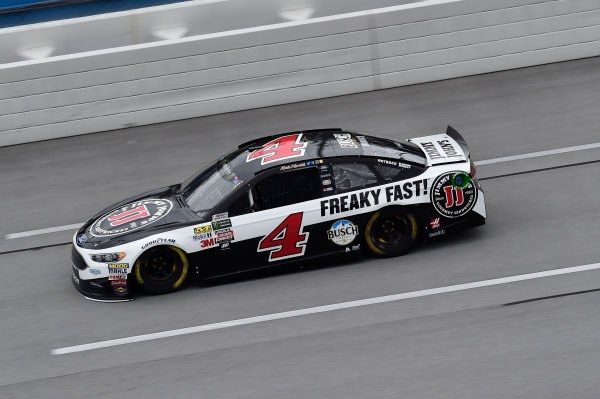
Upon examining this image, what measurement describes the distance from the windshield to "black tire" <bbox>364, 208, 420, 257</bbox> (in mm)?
1583

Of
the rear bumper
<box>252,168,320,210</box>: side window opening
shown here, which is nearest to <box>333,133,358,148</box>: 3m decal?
<box>252,168,320,210</box>: side window opening

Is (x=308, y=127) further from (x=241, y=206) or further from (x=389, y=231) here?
(x=241, y=206)

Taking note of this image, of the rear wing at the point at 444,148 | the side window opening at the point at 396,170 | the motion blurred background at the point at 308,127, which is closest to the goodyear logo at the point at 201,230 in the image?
the motion blurred background at the point at 308,127

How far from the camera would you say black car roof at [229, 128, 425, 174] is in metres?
9.92

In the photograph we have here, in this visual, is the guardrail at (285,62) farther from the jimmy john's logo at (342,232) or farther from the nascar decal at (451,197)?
the jimmy john's logo at (342,232)

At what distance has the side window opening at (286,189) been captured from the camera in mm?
9766

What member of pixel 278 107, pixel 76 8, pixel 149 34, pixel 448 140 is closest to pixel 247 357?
pixel 448 140

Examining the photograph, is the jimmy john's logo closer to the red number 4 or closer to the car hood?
the red number 4

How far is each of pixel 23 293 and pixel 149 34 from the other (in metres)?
7.47

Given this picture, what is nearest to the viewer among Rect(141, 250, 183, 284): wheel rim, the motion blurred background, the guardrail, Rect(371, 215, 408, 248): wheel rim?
the motion blurred background

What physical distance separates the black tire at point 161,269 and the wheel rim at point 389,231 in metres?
2.16

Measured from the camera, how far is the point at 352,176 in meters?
9.92

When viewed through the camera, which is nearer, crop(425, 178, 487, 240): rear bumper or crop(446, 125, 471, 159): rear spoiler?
crop(425, 178, 487, 240): rear bumper

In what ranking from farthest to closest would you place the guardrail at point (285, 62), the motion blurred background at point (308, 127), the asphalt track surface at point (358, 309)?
the guardrail at point (285, 62), the motion blurred background at point (308, 127), the asphalt track surface at point (358, 309)
